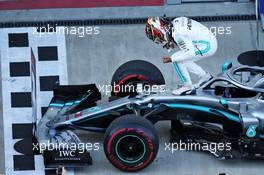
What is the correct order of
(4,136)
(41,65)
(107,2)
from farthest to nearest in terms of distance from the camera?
(107,2), (41,65), (4,136)

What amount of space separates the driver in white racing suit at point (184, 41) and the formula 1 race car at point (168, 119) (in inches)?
8.8

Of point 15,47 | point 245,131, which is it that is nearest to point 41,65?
point 15,47

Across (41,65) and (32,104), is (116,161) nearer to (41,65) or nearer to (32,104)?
(32,104)


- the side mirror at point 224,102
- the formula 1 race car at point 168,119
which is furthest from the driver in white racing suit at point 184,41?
the side mirror at point 224,102

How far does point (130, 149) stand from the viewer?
1324cm

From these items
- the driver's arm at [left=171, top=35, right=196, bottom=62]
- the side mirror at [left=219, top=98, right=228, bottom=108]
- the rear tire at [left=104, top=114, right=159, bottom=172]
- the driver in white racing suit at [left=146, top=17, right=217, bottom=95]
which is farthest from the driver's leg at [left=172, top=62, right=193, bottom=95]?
the rear tire at [left=104, top=114, right=159, bottom=172]

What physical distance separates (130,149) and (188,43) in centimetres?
136

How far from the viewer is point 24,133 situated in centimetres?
1412

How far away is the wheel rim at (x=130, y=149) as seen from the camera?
13.1m

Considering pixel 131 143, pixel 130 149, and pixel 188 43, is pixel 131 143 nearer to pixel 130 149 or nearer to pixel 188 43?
pixel 130 149

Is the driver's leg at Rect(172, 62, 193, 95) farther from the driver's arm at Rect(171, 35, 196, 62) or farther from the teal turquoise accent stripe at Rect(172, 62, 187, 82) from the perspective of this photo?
the driver's arm at Rect(171, 35, 196, 62)

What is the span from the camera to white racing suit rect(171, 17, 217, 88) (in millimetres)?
13570

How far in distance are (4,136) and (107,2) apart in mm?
2893

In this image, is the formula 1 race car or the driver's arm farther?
the driver's arm
